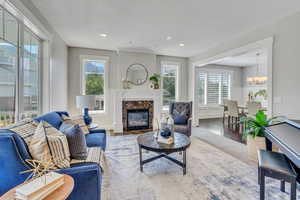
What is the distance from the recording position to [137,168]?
2658mm

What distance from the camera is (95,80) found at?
17.2ft

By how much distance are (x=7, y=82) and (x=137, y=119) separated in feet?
12.0

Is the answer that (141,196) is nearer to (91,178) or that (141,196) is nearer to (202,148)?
(91,178)

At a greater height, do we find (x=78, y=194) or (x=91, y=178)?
(x=91, y=178)

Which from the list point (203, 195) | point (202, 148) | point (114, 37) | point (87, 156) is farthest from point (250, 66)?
point (87, 156)

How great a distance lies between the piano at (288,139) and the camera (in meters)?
1.48

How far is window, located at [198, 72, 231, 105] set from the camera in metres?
7.75

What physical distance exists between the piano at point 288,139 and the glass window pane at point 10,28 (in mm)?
3532

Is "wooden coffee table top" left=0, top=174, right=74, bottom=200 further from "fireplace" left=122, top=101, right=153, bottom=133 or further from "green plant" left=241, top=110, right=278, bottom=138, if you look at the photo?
"fireplace" left=122, top=101, right=153, bottom=133

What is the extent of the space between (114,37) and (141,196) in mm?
3587

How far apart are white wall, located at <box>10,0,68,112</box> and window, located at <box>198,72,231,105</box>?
231 inches

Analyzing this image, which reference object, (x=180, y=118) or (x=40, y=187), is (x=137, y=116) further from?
(x=40, y=187)

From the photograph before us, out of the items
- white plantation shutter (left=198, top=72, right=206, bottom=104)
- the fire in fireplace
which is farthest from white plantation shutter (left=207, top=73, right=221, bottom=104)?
the fire in fireplace

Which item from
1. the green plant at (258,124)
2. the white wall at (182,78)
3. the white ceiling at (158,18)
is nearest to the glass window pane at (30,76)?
the white ceiling at (158,18)
